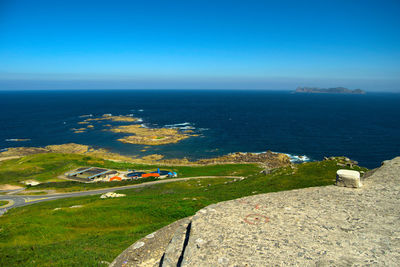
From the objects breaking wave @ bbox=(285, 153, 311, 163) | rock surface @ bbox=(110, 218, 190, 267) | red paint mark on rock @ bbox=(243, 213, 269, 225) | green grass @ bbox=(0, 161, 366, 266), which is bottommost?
breaking wave @ bbox=(285, 153, 311, 163)

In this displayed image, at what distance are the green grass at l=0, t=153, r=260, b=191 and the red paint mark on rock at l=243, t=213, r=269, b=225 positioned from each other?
45.2m

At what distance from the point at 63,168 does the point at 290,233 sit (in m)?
75.6

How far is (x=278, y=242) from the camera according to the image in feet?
33.9

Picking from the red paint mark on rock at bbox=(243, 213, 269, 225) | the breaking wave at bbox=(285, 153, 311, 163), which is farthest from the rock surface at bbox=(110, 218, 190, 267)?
the breaking wave at bbox=(285, 153, 311, 163)

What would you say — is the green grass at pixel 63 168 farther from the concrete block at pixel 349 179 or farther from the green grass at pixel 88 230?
the concrete block at pixel 349 179

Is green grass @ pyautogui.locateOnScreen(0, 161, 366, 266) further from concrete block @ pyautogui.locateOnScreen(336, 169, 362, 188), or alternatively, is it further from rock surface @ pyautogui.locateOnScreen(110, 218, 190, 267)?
concrete block @ pyautogui.locateOnScreen(336, 169, 362, 188)

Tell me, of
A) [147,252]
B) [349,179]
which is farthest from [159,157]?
[349,179]

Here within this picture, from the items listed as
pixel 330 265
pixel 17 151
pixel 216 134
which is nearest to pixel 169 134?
pixel 216 134

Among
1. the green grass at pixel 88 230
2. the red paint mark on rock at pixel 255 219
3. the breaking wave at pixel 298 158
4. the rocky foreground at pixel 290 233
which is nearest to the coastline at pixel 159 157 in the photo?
the breaking wave at pixel 298 158

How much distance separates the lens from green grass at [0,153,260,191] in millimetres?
58344

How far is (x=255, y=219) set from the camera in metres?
12.5

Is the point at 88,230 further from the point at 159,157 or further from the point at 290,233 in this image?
the point at 159,157

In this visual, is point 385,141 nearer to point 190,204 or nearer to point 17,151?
point 190,204

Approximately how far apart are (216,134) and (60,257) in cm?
9890
